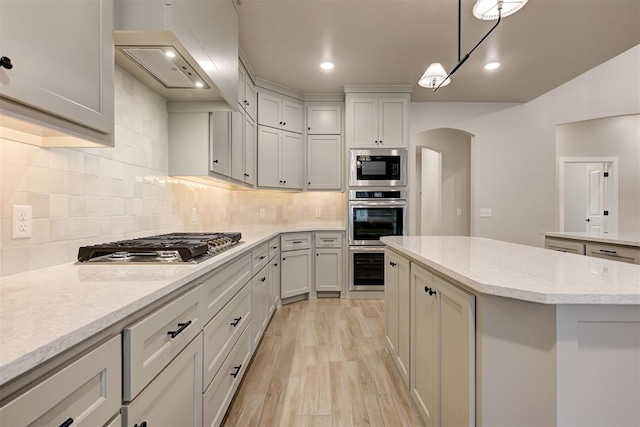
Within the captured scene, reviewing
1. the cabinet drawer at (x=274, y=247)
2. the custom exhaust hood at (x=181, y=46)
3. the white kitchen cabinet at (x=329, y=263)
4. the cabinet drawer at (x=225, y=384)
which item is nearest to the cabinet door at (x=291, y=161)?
the white kitchen cabinet at (x=329, y=263)

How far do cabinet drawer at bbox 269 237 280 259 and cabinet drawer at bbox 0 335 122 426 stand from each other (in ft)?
7.53

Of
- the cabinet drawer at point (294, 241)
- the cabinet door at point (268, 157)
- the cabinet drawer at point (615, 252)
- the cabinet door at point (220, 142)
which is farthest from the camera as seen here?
the cabinet door at point (268, 157)

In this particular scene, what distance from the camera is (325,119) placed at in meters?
4.37

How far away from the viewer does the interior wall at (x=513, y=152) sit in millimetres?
4660

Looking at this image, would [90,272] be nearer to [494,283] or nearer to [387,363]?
[494,283]

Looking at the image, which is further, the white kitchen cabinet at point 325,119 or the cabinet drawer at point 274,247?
the white kitchen cabinet at point 325,119

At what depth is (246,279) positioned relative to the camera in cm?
211

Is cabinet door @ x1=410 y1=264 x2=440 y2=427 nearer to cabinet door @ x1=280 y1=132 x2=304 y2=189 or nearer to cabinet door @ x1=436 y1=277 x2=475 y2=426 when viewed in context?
cabinet door @ x1=436 y1=277 x2=475 y2=426

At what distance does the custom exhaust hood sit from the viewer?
4.04 ft

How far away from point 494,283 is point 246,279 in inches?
59.5

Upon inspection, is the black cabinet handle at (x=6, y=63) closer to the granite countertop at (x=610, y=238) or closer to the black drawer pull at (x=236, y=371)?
the black drawer pull at (x=236, y=371)

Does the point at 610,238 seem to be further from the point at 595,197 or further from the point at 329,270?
the point at 595,197

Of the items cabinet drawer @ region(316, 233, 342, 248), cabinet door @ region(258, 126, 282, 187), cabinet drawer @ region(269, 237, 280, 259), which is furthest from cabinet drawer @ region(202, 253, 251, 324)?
cabinet drawer @ region(316, 233, 342, 248)

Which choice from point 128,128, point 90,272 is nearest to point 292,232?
point 128,128
